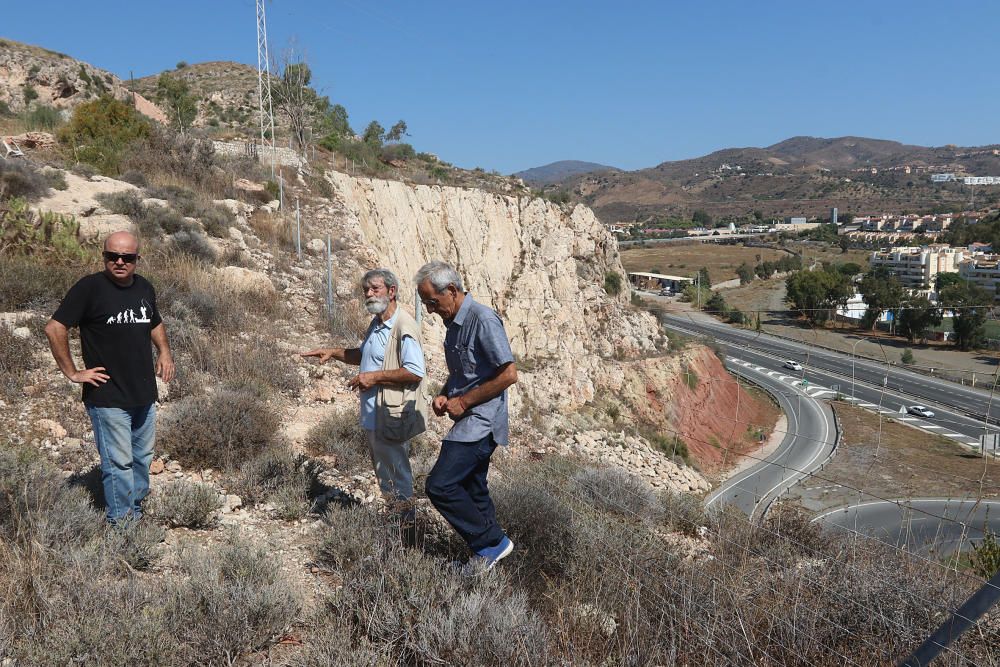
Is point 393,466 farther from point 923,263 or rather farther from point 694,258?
point 694,258

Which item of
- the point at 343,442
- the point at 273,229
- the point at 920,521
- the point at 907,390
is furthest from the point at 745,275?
the point at 343,442

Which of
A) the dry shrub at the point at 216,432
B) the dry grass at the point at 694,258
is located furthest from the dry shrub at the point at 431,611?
the dry grass at the point at 694,258

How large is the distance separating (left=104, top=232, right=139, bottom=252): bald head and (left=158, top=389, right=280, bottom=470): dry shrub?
195 cm

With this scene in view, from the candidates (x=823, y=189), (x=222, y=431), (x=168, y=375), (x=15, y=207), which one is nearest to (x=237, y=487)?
(x=222, y=431)

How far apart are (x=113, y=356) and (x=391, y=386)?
147 cm

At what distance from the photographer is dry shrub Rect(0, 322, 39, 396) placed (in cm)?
532

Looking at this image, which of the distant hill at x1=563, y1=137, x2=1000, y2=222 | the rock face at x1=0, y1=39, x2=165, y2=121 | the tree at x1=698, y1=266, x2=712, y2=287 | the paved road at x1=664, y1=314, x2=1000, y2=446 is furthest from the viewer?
the distant hill at x1=563, y1=137, x2=1000, y2=222

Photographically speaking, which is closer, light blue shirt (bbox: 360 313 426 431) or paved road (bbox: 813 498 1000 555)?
paved road (bbox: 813 498 1000 555)

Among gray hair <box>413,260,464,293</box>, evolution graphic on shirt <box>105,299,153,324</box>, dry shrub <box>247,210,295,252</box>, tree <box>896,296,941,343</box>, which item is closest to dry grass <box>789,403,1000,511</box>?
tree <box>896,296,941,343</box>

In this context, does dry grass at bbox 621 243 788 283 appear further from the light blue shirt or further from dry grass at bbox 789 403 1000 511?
the light blue shirt

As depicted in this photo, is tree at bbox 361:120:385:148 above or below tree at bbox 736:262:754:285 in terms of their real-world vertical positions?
above


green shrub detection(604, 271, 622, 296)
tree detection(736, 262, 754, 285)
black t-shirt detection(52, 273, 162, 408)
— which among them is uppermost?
black t-shirt detection(52, 273, 162, 408)

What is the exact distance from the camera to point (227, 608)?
2658mm

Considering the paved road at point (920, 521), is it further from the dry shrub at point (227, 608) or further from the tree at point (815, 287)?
the tree at point (815, 287)
